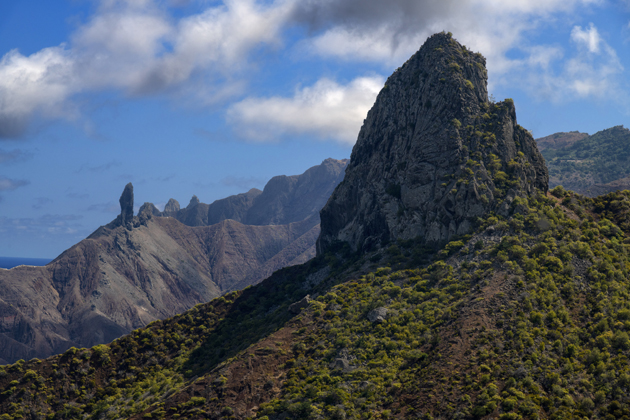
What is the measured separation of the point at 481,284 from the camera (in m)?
90.9

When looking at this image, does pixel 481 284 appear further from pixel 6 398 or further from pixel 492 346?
pixel 6 398

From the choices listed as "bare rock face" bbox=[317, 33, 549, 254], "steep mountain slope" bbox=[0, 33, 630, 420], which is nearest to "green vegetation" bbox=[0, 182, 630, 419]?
"steep mountain slope" bbox=[0, 33, 630, 420]

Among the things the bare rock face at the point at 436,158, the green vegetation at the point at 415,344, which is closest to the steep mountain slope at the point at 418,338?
the green vegetation at the point at 415,344

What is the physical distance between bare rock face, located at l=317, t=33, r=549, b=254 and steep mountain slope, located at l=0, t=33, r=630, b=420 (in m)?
0.93

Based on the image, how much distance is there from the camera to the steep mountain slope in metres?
71.8

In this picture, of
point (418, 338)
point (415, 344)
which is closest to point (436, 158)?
point (418, 338)

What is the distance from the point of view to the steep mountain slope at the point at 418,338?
71.8m

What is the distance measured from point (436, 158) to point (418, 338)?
4588cm

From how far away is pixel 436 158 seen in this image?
383 ft

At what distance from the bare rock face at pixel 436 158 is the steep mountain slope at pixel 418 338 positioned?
931 mm

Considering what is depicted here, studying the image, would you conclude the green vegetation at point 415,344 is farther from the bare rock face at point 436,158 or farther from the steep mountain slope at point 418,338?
the bare rock face at point 436,158

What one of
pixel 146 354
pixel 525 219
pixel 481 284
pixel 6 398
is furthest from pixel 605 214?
pixel 6 398

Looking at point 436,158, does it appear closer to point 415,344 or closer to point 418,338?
point 418,338

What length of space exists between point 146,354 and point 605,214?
336 ft
